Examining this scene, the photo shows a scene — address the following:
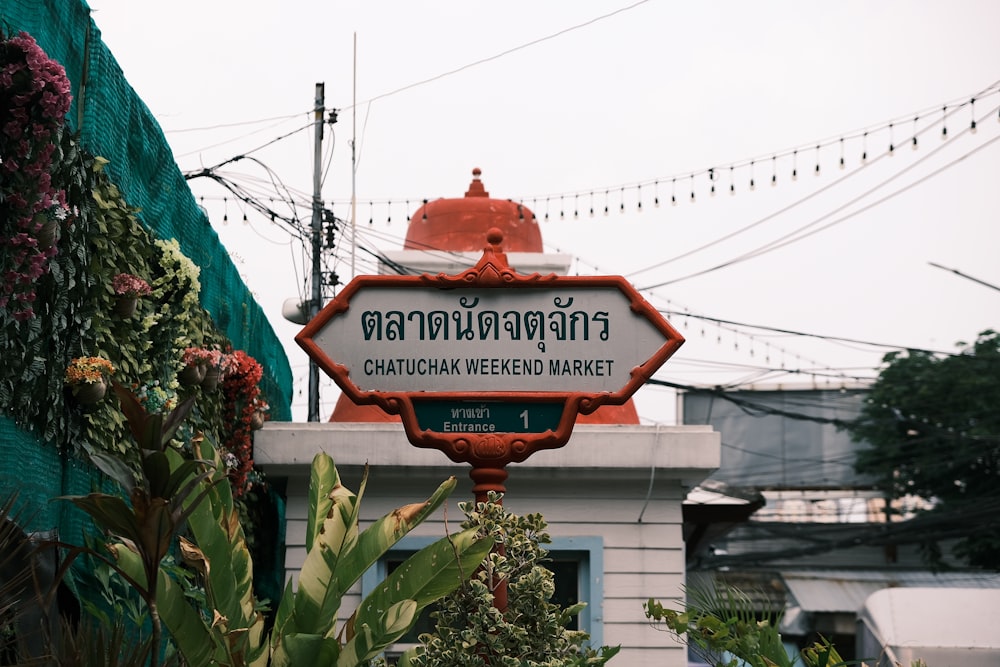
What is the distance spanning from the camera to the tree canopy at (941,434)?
101 feet

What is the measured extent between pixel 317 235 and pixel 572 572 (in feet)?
20.5

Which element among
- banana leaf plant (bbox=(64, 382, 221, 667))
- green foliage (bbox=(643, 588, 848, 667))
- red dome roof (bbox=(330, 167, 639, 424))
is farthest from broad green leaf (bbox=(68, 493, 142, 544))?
red dome roof (bbox=(330, 167, 639, 424))

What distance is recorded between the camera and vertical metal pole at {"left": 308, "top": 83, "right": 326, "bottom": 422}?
1459cm

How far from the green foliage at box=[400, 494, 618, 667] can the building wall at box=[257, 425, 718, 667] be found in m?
4.16

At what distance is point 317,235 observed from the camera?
15.0 meters

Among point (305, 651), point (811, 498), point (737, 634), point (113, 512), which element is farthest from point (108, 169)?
point (811, 498)

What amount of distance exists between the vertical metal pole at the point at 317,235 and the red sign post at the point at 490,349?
8.23 metres

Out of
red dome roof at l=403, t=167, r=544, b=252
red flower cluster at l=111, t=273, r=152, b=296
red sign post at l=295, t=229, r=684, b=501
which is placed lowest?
red sign post at l=295, t=229, r=684, b=501

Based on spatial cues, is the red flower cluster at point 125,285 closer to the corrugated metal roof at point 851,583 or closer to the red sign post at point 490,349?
the red sign post at point 490,349

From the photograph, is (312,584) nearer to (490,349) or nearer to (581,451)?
(490,349)

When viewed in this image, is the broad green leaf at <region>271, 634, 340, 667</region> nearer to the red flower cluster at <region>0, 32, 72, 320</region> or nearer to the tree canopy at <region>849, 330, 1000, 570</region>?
the red flower cluster at <region>0, 32, 72, 320</region>

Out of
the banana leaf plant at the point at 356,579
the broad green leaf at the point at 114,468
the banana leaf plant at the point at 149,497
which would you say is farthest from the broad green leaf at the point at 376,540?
the broad green leaf at the point at 114,468

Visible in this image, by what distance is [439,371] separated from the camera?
20.5 ft

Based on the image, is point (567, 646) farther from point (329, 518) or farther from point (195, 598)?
point (195, 598)
